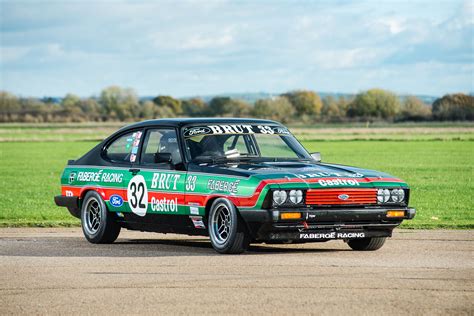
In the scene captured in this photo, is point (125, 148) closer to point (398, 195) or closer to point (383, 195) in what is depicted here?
point (383, 195)

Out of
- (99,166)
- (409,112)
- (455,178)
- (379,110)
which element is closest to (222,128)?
(99,166)

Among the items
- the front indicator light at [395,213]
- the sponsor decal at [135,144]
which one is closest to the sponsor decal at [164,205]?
the sponsor decal at [135,144]

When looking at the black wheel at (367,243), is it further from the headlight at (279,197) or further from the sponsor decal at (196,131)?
the sponsor decal at (196,131)

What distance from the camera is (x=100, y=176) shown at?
14438mm

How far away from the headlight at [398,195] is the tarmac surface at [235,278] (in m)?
0.63

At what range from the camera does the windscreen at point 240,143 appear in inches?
527

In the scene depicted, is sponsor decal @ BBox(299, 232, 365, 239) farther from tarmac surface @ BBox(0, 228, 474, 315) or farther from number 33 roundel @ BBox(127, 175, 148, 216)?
number 33 roundel @ BBox(127, 175, 148, 216)

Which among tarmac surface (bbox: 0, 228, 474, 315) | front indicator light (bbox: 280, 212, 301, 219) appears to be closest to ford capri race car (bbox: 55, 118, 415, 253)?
front indicator light (bbox: 280, 212, 301, 219)

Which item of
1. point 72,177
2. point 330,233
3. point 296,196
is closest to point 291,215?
point 296,196

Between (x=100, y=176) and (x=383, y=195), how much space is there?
154 inches

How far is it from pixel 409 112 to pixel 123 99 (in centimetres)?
5647

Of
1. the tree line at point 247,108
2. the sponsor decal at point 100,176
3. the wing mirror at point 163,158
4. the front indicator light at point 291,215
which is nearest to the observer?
the front indicator light at point 291,215

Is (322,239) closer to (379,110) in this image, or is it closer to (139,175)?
(139,175)

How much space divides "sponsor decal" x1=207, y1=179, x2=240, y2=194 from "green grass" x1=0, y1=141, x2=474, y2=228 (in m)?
5.42
